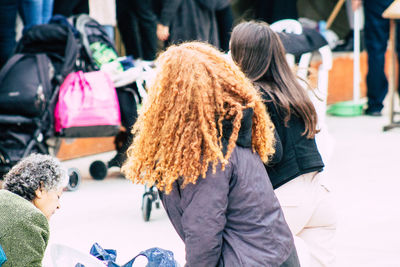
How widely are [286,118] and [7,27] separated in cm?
401

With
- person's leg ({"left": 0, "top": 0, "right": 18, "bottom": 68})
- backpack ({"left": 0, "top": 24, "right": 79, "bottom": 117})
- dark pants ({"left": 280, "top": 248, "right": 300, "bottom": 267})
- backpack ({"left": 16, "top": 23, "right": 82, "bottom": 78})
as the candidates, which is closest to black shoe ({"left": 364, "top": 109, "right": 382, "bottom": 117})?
backpack ({"left": 16, "top": 23, "right": 82, "bottom": 78})

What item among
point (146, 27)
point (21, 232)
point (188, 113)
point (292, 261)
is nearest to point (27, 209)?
point (21, 232)

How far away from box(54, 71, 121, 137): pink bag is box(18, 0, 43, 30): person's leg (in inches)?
39.9

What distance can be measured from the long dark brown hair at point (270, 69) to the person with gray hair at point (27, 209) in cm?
102

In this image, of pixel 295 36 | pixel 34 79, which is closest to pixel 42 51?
pixel 34 79

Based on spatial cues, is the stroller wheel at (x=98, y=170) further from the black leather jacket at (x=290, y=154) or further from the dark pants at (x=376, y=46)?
the dark pants at (x=376, y=46)

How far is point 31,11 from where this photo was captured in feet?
22.5

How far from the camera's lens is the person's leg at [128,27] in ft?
26.4

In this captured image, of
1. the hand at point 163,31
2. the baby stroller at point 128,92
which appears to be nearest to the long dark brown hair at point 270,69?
the baby stroller at point 128,92

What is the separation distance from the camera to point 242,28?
350 cm

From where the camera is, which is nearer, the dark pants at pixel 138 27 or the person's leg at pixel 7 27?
the person's leg at pixel 7 27

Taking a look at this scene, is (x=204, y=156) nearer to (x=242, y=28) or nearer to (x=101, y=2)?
(x=242, y=28)

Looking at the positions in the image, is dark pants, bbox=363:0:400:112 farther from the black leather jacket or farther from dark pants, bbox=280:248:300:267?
dark pants, bbox=280:248:300:267

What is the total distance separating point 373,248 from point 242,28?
6.43 ft
